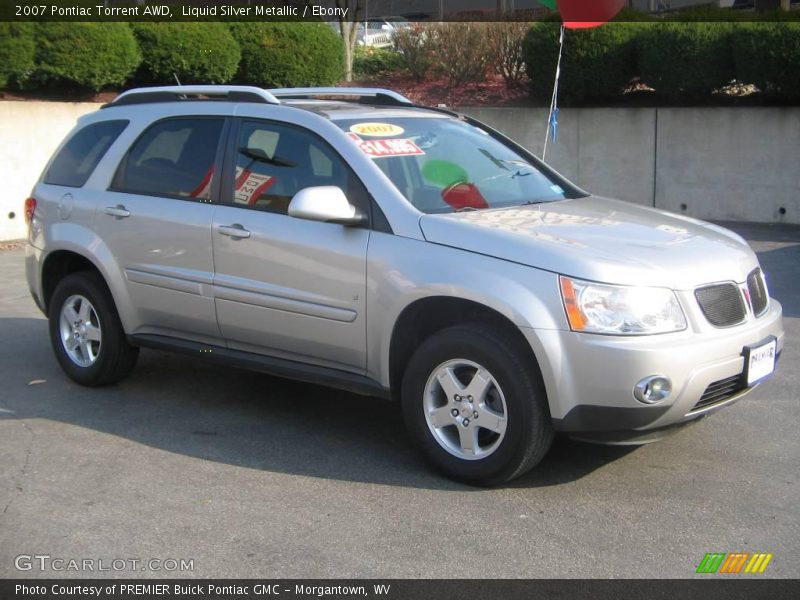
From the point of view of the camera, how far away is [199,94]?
6.20m

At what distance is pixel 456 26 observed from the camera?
17.5 m

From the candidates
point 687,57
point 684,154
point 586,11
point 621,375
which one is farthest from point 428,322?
point 684,154

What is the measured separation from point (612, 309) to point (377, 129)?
1843mm

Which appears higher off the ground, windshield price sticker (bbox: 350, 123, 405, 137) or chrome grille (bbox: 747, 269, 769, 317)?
windshield price sticker (bbox: 350, 123, 405, 137)

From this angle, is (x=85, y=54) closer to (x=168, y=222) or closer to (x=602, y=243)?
(x=168, y=222)

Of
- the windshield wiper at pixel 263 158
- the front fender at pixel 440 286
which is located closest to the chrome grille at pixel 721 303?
the front fender at pixel 440 286

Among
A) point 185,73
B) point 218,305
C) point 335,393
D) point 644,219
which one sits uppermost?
point 185,73

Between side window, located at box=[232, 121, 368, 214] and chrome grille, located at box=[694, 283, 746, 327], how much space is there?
180 centimetres

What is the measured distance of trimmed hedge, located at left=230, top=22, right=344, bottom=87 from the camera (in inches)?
619

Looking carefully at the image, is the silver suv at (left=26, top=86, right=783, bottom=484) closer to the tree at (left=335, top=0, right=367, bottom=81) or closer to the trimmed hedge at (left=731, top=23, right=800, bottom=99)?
the trimmed hedge at (left=731, top=23, right=800, bottom=99)

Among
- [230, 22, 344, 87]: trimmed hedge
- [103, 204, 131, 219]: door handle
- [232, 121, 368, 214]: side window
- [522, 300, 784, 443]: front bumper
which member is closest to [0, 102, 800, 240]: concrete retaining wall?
[230, 22, 344, 87]: trimmed hedge
